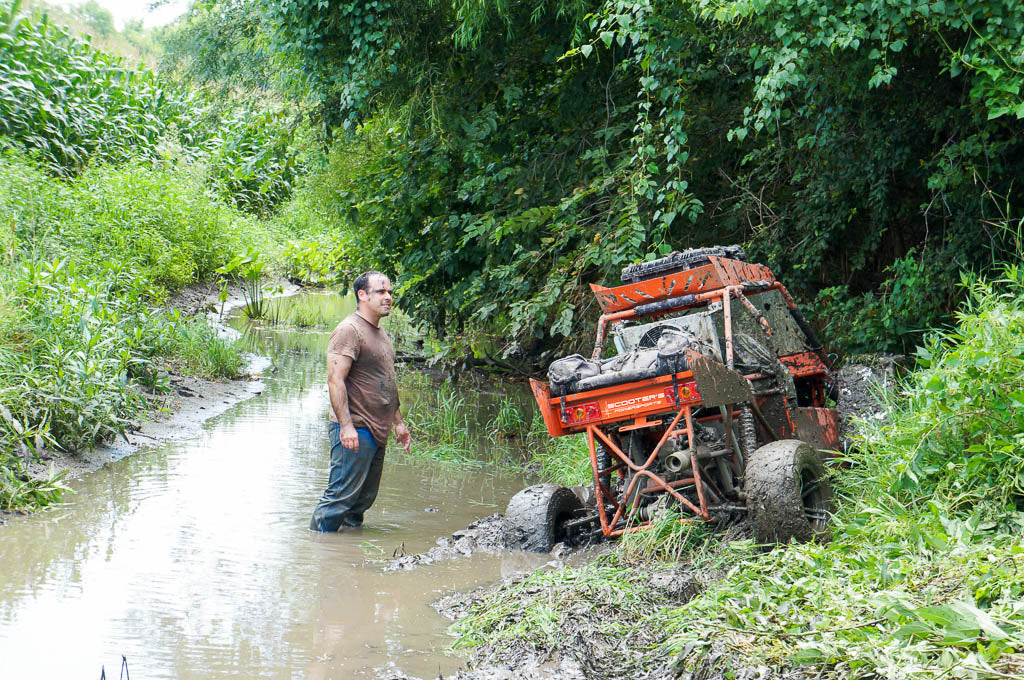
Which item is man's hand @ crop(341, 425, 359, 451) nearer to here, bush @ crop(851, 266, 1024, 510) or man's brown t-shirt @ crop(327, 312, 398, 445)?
man's brown t-shirt @ crop(327, 312, 398, 445)

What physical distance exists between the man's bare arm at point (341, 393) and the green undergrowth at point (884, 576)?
6.31ft

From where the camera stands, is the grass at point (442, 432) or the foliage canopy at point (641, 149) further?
the grass at point (442, 432)

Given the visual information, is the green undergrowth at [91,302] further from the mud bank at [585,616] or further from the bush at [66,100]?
the mud bank at [585,616]

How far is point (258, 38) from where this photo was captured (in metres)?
12.3

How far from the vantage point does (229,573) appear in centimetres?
612

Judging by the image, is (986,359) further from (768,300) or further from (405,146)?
(405,146)

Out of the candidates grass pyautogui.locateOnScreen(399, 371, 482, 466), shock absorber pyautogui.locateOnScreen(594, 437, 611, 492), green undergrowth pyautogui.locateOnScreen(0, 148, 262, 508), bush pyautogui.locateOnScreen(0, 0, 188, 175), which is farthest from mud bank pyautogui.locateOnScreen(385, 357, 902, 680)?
bush pyautogui.locateOnScreen(0, 0, 188, 175)

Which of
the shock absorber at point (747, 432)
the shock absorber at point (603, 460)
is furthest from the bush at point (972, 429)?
the shock absorber at point (603, 460)

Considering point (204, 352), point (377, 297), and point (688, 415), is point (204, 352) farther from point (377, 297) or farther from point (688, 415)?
point (688, 415)

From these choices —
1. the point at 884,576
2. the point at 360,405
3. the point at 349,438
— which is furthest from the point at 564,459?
the point at 884,576

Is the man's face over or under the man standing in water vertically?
over

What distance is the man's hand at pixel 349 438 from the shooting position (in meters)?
6.99

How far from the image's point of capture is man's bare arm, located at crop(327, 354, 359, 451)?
704 centimetres

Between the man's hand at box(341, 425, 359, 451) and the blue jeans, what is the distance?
0.60ft
